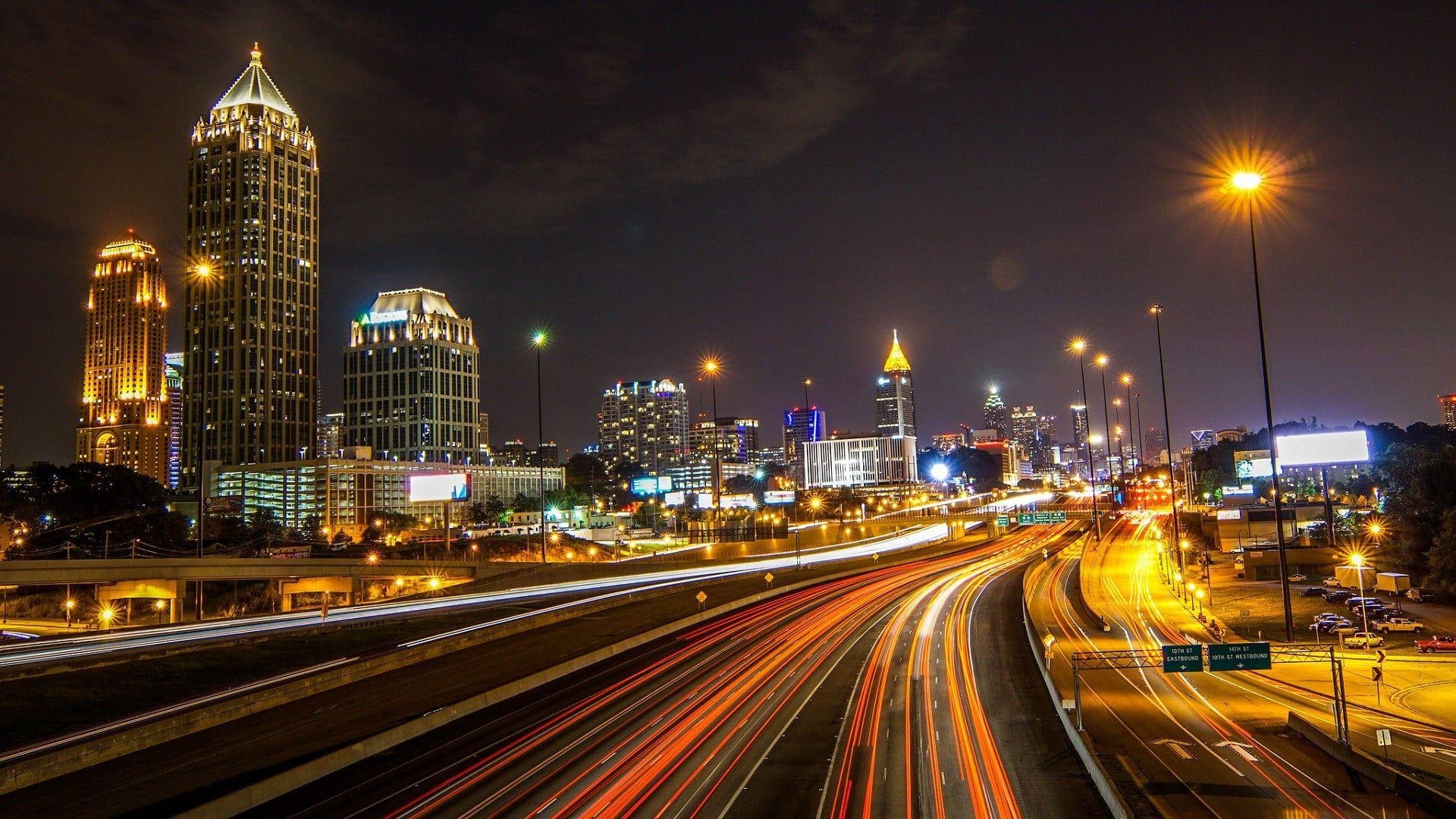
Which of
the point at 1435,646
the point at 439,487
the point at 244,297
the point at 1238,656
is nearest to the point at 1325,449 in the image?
the point at 1435,646

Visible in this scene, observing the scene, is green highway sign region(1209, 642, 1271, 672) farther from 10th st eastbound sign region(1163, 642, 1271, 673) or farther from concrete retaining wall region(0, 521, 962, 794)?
concrete retaining wall region(0, 521, 962, 794)

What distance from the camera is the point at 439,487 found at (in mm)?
92625

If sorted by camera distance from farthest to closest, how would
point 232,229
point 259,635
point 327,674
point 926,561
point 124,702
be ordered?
point 232,229 → point 926,561 → point 259,635 → point 327,674 → point 124,702

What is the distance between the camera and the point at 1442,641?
145 ft

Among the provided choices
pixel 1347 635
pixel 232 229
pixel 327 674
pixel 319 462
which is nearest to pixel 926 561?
pixel 1347 635

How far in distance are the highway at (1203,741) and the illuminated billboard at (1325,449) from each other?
3515 centimetres

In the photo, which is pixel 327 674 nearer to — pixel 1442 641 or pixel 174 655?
pixel 174 655

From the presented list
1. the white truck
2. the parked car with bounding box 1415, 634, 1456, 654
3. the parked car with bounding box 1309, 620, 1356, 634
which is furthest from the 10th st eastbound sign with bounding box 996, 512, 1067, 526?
the parked car with bounding box 1415, 634, 1456, 654

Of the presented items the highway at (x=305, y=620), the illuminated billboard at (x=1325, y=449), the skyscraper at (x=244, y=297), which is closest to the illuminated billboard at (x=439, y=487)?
the highway at (x=305, y=620)

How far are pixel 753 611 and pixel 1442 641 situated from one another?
35097 mm

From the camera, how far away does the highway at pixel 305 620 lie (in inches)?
1500

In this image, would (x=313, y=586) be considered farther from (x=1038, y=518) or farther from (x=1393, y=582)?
(x=1393, y=582)

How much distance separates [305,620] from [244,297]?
15707 centimetres

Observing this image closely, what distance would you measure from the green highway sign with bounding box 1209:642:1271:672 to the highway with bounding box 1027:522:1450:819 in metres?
1.98
